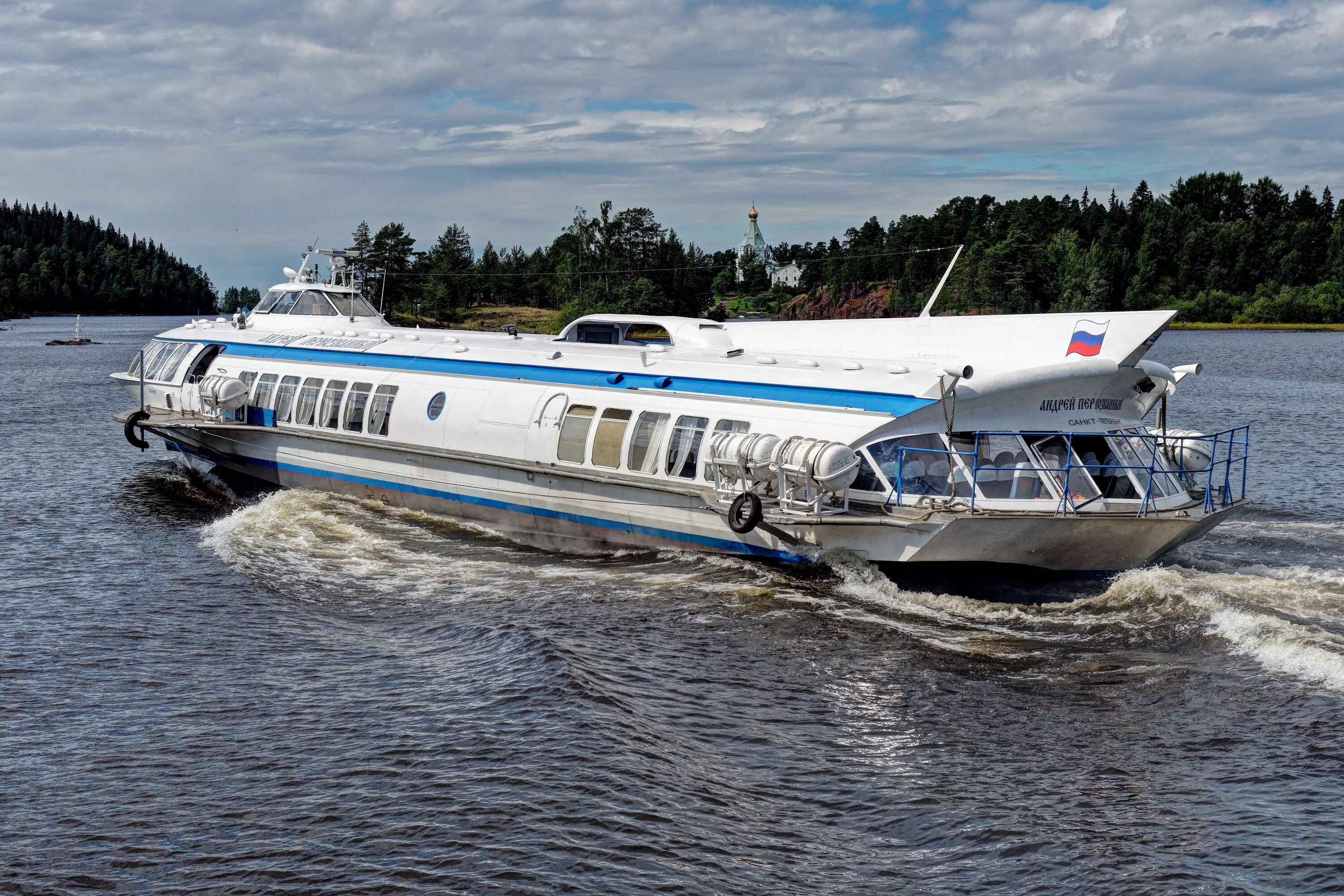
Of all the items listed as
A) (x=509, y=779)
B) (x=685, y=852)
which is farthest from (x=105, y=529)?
(x=685, y=852)

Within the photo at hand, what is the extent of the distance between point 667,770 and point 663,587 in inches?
261

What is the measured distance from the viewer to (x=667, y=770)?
491 inches

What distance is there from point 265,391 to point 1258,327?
131m

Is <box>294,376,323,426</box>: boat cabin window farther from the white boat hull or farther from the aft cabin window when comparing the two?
the aft cabin window

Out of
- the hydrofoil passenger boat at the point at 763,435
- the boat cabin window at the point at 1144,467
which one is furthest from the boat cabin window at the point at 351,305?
the boat cabin window at the point at 1144,467

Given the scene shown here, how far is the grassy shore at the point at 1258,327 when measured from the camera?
129325 mm

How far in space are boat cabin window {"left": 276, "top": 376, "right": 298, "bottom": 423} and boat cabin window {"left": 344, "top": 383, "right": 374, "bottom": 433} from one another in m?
1.95

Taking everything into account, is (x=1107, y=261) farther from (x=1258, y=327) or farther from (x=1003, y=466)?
(x=1003, y=466)

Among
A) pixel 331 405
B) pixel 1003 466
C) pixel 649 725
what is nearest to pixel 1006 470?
pixel 1003 466

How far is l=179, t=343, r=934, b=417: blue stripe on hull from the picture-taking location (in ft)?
60.3

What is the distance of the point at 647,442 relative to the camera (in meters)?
20.5

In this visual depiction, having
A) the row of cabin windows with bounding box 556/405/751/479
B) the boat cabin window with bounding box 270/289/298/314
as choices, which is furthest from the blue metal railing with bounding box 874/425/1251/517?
the boat cabin window with bounding box 270/289/298/314

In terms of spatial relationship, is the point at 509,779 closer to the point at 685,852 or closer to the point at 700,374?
the point at 685,852

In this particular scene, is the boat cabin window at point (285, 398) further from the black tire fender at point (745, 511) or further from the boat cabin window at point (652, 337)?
the black tire fender at point (745, 511)
